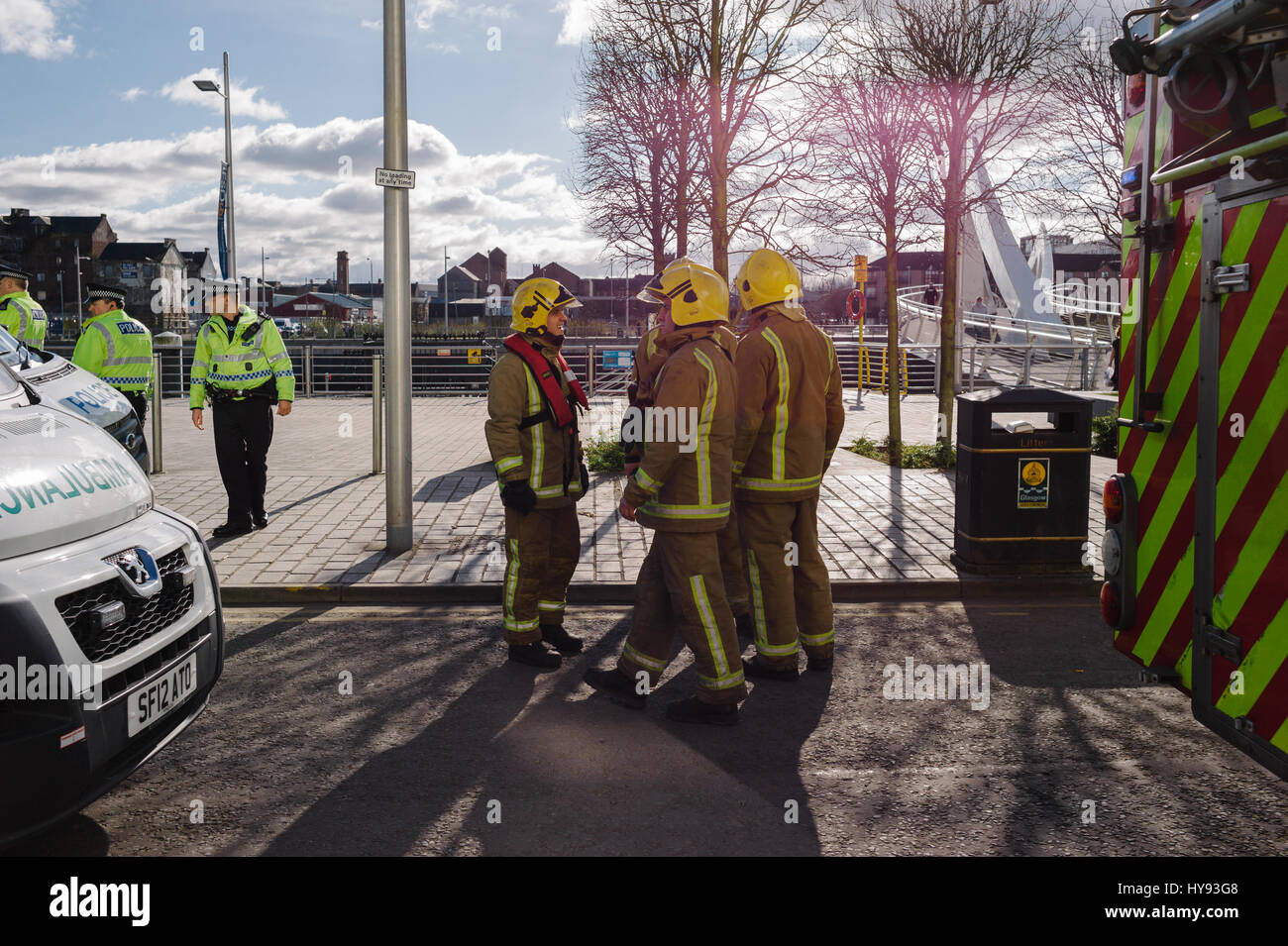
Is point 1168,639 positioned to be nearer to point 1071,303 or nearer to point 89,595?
point 89,595

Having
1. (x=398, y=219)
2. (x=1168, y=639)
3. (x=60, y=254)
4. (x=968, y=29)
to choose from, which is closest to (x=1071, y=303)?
(x=968, y=29)

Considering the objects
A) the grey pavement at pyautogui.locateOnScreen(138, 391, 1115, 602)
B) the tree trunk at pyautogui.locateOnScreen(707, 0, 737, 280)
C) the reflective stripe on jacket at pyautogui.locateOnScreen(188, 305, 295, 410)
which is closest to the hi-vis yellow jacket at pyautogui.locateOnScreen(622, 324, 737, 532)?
the grey pavement at pyautogui.locateOnScreen(138, 391, 1115, 602)

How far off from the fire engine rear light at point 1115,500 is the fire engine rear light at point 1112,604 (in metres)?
0.24

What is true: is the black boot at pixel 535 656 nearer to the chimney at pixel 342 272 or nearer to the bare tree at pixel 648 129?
the bare tree at pixel 648 129

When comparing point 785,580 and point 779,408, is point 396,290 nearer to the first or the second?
point 779,408

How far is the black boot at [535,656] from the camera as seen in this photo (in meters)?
5.35

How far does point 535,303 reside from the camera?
529 cm

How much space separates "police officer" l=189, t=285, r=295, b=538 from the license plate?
4.88m

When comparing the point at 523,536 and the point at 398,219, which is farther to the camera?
the point at 398,219

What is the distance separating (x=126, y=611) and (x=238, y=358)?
17.8ft

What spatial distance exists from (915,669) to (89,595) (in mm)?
3899

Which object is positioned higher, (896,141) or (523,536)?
(896,141)

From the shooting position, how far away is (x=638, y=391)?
17.4 ft

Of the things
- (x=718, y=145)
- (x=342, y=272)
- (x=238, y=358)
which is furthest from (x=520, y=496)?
(x=342, y=272)
